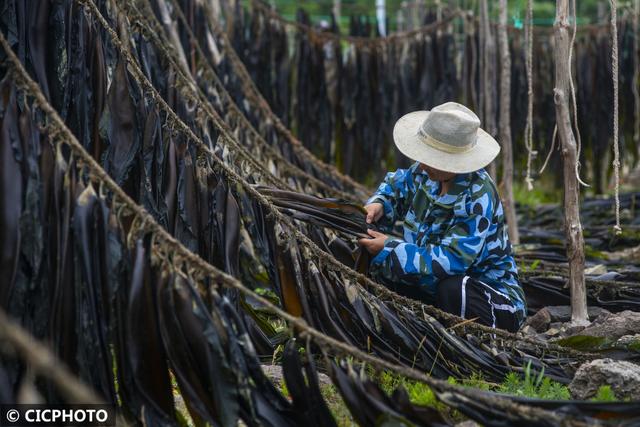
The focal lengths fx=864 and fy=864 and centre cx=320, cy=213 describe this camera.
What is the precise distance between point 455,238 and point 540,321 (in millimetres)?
866

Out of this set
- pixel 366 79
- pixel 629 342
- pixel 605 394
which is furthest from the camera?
pixel 366 79

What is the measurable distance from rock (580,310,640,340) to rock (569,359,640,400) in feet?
2.04

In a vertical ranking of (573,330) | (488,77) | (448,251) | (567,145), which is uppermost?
(567,145)

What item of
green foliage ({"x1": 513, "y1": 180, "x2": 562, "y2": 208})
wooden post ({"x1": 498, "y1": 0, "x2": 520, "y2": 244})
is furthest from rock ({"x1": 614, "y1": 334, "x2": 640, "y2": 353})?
green foliage ({"x1": 513, "y1": 180, "x2": 562, "y2": 208})

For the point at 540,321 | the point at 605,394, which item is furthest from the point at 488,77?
the point at 605,394

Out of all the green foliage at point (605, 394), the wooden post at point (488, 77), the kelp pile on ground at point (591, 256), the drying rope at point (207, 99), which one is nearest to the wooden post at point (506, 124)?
the wooden post at point (488, 77)

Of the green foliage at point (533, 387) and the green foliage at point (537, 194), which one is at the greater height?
the green foliage at point (533, 387)

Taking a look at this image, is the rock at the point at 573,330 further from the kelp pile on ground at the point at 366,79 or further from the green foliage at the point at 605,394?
the kelp pile on ground at the point at 366,79

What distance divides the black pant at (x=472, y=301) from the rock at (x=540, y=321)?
0.50 m

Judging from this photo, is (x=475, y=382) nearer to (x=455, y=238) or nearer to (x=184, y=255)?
(x=455, y=238)

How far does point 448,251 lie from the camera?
135 inches

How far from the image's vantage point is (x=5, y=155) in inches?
92.7

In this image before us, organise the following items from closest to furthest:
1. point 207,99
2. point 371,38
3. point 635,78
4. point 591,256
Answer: point 207,99
point 591,256
point 371,38
point 635,78

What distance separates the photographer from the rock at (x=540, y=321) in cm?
398
